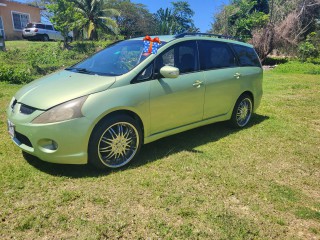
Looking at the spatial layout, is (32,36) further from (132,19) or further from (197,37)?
(197,37)

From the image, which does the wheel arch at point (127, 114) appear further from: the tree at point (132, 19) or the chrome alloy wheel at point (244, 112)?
the tree at point (132, 19)

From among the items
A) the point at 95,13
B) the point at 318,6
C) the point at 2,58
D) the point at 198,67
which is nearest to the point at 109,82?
the point at 198,67

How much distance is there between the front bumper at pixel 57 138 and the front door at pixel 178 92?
1027 millimetres

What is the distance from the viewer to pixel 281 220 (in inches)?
119

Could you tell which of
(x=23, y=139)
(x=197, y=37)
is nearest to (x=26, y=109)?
(x=23, y=139)

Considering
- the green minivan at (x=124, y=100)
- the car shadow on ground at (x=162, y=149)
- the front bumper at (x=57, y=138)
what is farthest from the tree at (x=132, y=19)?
the front bumper at (x=57, y=138)

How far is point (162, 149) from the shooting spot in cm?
462

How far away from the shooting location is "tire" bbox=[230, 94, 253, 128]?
561 centimetres

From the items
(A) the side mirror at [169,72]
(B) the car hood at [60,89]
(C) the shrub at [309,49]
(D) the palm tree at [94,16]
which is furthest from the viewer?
(D) the palm tree at [94,16]

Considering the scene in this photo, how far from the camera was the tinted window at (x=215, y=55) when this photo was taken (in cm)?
484

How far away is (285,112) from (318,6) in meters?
19.7

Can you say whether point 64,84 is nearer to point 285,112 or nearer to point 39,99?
point 39,99

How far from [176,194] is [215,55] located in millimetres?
2696

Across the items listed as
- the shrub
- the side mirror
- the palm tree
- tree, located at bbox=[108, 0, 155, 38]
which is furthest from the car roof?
tree, located at bbox=[108, 0, 155, 38]
